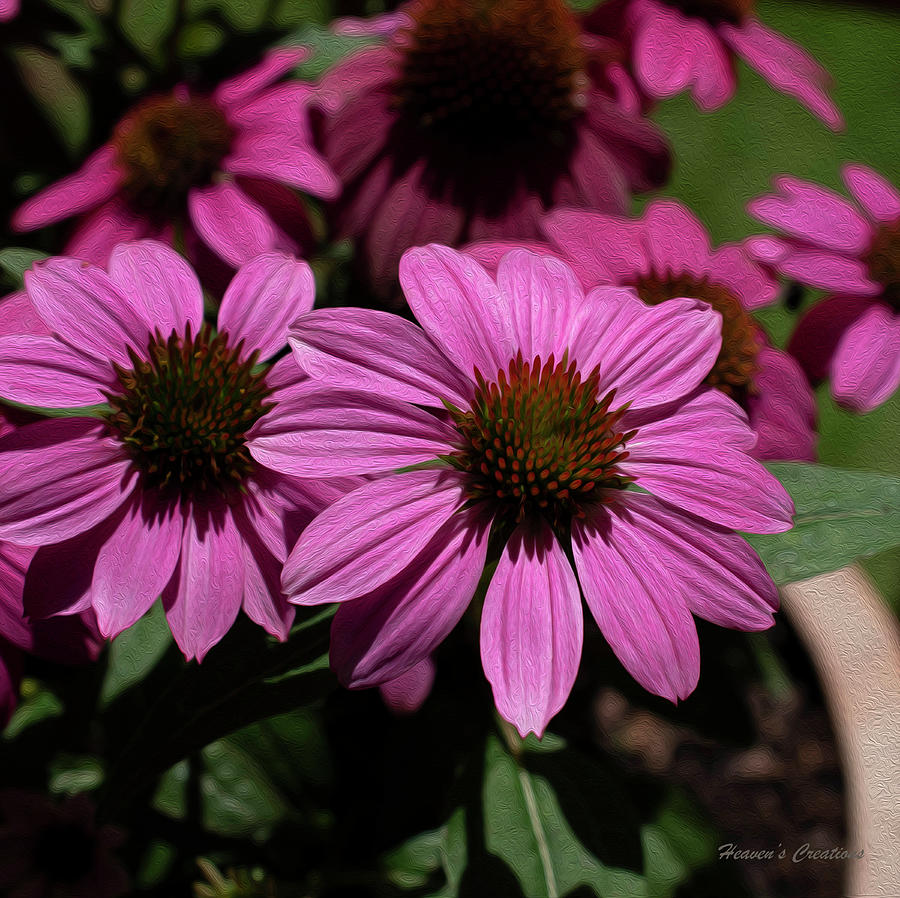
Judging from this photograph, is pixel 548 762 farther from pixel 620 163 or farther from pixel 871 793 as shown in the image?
pixel 620 163

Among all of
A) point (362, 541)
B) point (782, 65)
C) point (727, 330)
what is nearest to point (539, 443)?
point (362, 541)

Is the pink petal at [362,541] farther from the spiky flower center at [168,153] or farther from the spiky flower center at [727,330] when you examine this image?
the spiky flower center at [168,153]

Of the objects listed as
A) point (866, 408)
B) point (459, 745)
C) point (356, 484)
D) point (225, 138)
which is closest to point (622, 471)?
point (356, 484)

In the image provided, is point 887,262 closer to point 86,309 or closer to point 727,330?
point 727,330

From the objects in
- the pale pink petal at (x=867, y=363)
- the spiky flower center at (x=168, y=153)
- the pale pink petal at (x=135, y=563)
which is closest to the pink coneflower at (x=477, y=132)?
the spiky flower center at (x=168, y=153)

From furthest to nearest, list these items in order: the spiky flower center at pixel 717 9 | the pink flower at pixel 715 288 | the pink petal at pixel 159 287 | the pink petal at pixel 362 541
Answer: the spiky flower center at pixel 717 9 → the pink flower at pixel 715 288 → the pink petal at pixel 159 287 → the pink petal at pixel 362 541

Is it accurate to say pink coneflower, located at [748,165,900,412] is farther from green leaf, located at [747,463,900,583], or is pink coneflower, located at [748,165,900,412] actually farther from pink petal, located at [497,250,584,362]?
pink petal, located at [497,250,584,362]

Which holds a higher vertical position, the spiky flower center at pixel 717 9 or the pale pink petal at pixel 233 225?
the spiky flower center at pixel 717 9
